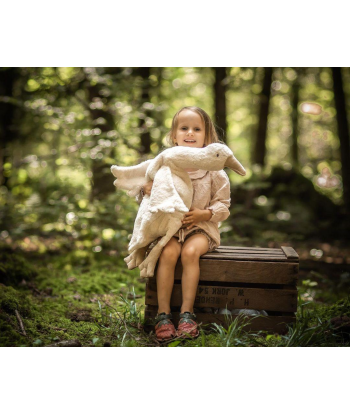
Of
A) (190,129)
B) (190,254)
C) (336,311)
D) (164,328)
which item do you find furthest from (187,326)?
(190,129)

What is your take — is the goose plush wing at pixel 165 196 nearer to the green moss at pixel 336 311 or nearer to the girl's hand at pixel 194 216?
the girl's hand at pixel 194 216

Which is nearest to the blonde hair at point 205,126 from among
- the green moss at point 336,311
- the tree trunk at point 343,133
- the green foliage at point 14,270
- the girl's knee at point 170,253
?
the girl's knee at point 170,253

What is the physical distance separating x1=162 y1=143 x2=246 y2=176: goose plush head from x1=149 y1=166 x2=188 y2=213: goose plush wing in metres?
0.11

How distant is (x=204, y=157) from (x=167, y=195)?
395mm

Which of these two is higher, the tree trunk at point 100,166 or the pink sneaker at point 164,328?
the tree trunk at point 100,166

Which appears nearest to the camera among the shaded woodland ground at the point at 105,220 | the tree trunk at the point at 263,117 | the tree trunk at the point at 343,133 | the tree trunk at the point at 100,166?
the shaded woodland ground at the point at 105,220

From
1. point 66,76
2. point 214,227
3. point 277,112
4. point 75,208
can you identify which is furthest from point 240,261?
point 277,112

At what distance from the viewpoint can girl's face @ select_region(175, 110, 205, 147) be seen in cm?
304

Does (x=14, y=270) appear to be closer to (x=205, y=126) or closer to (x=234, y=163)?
(x=205, y=126)

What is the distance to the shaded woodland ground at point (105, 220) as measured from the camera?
2.89 metres

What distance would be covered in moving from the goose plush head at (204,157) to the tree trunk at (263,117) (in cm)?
647

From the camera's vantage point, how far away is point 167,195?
2742 millimetres

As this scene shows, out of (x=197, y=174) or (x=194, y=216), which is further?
(x=197, y=174)

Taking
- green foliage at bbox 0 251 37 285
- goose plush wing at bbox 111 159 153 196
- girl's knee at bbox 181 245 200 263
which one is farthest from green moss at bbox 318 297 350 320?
green foliage at bbox 0 251 37 285
